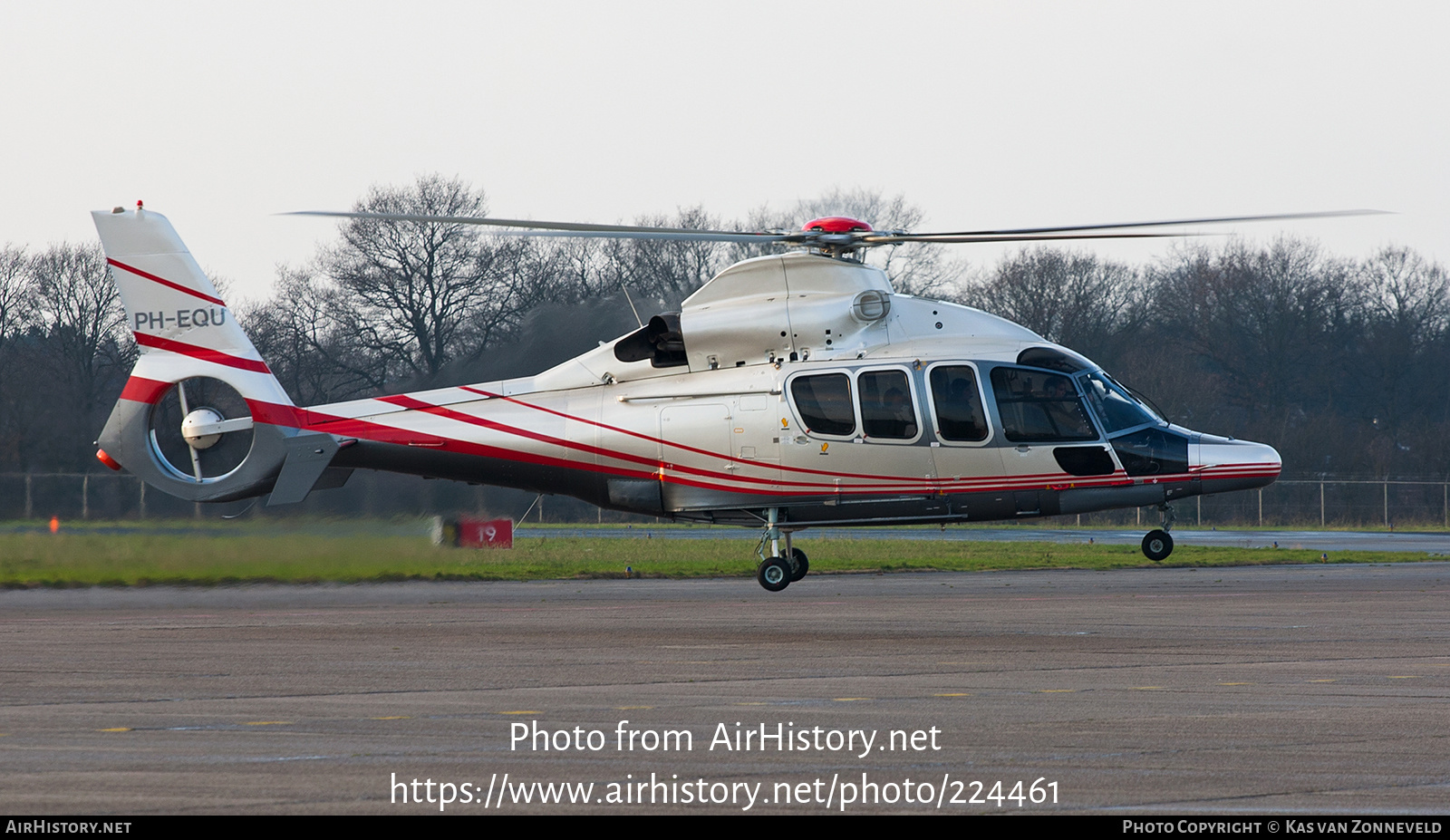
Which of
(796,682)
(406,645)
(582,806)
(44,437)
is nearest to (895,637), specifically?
(796,682)

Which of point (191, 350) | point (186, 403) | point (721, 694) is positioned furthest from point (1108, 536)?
point (721, 694)

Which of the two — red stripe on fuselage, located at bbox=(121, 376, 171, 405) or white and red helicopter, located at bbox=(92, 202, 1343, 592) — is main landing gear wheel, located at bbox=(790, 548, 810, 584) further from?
red stripe on fuselage, located at bbox=(121, 376, 171, 405)

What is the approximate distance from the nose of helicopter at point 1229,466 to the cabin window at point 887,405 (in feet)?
12.6

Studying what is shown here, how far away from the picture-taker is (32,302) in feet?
145

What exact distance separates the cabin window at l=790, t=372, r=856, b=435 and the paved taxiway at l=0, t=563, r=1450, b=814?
2.38m

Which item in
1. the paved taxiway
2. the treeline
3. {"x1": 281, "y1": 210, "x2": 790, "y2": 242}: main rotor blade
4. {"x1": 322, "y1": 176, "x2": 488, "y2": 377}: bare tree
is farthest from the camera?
{"x1": 322, "y1": 176, "x2": 488, "y2": 377}: bare tree

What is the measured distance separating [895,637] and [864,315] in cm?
506

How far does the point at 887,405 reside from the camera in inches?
706

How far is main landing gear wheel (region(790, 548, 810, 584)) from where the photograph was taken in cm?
1888

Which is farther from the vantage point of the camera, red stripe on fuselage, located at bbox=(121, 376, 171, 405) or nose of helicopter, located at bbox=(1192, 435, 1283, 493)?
red stripe on fuselage, located at bbox=(121, 376, 171, 405)

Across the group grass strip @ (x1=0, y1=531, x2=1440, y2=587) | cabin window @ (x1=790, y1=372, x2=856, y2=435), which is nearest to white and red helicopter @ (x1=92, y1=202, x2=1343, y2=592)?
cabin window @ (x1=790, y1=372, x2=856, y2=435)

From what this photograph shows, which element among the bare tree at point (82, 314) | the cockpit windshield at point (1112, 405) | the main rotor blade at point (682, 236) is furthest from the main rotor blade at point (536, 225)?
the bare tree at point (82, 314)

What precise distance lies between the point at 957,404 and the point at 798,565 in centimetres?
316
